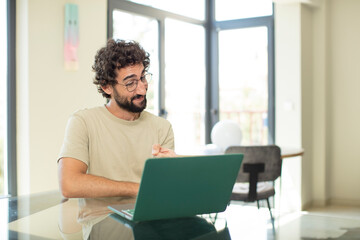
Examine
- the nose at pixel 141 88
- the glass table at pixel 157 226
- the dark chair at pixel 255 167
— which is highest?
the nose at pixel 141 88

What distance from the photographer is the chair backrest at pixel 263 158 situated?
3.33 meters

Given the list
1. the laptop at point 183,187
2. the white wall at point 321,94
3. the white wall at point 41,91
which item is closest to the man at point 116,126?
the laptop at point 183,187

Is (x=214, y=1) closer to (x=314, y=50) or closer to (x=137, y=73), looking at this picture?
(x=314, y=50)

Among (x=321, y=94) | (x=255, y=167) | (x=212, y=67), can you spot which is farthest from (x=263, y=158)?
(x=212, y=67)

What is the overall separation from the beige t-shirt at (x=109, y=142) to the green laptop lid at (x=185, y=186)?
623 mm

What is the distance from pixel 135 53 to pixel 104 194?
0.59 m

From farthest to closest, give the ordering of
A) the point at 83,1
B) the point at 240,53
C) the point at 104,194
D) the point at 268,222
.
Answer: the point at 240,53 → the point at 83,1 → the point at 104,194 → the point at 268,222

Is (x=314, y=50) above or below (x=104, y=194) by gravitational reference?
above

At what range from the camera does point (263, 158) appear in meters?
3.39

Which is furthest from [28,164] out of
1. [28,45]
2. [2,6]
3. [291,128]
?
[291,128]

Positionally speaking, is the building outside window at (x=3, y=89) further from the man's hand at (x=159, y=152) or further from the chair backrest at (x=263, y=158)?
the man's hand at (x=159, y=152)

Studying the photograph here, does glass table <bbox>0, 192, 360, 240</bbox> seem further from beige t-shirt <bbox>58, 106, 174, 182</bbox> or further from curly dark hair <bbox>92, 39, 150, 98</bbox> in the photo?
curly dark hair <bbox>92, 39, 150, 98</bbox>

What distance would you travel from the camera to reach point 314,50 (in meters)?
5.28

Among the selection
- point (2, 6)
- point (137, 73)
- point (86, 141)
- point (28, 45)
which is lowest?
point (86, 141)
